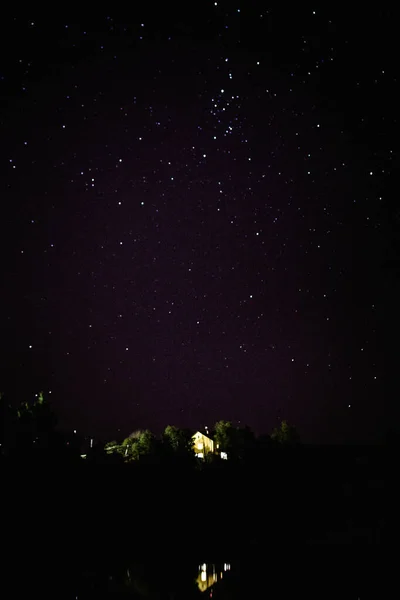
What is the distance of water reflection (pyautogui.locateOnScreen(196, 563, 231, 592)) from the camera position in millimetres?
7735

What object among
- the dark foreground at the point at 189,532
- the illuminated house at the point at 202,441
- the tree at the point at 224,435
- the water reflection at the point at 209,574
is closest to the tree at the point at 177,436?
the tree at the point at 224,435

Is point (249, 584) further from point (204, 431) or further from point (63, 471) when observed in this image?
point (204, 431)

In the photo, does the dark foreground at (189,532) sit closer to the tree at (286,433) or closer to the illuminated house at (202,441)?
the tree at (286,433)

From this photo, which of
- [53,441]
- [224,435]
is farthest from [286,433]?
[53,441]

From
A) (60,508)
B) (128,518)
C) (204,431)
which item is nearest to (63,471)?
(60,508)

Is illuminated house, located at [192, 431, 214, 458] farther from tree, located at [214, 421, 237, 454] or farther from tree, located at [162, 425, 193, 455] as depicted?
tree, located at [162, 425, 193, 455]

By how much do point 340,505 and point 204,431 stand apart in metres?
41.4

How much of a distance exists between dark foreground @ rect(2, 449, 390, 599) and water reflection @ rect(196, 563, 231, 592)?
118 mm

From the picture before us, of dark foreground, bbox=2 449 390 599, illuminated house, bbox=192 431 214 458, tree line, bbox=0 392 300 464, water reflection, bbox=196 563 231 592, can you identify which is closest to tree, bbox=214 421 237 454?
tree line, bbox=0 392 300 464

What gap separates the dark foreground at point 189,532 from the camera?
25.7ft

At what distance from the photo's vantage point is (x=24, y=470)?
12.7 metres

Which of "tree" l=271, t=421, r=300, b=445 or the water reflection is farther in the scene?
"tree" l=271, t=421, r=300, b=445

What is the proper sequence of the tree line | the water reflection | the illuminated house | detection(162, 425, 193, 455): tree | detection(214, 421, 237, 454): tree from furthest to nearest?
the illuminated house < detection(214, 421, 237, 454): tree < detection(162, 425, 193, 455): tree < the tree line < the water reflection

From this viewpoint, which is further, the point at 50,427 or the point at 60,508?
the point at 50,427
